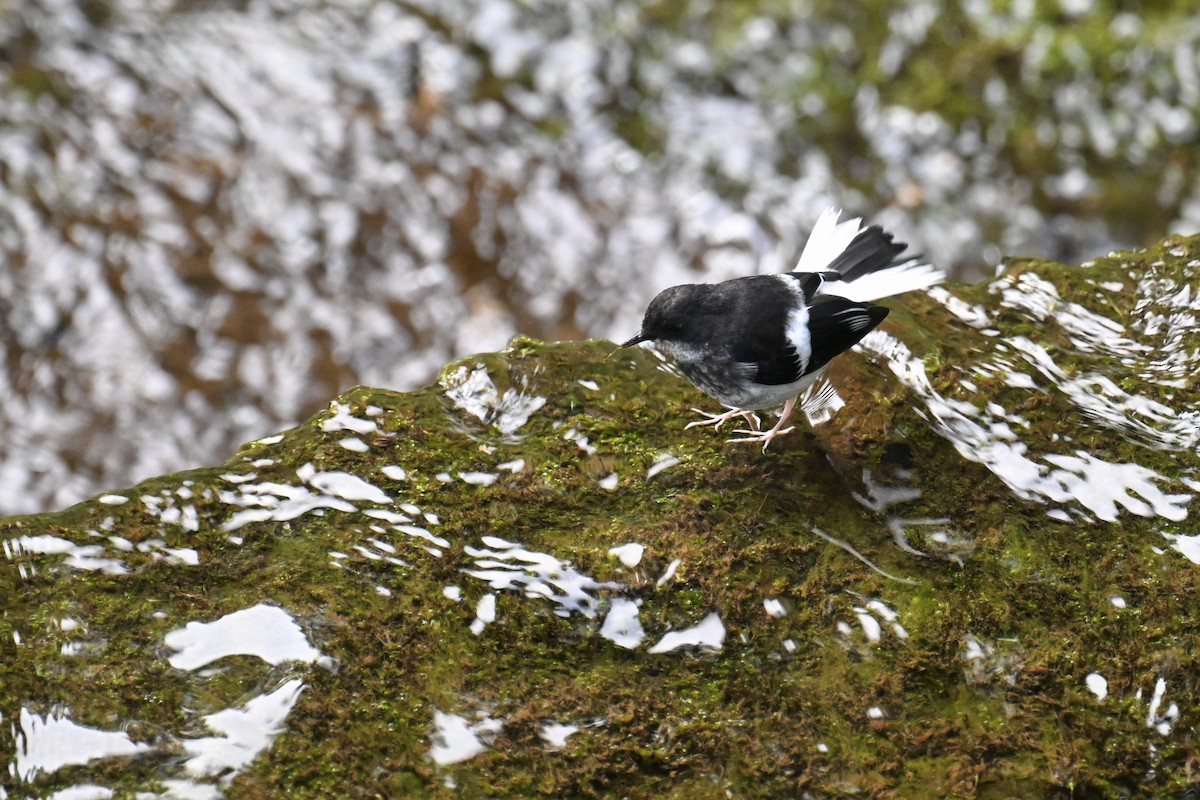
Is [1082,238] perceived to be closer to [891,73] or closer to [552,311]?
[891,73]

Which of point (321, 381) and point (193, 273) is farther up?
point (193, 273)

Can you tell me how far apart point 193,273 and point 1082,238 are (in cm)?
657

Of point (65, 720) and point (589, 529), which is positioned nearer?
point (65, 720)

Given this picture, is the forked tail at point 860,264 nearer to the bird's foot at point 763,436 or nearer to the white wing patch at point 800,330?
the white wing patch at point 800,330

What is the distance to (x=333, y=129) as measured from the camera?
764 centimetres

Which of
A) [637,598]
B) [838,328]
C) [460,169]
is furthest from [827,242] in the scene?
[460,169]

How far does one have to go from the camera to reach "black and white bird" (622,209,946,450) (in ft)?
11.4

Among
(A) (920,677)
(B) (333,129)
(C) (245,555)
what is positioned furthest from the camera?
(B) (333,129)

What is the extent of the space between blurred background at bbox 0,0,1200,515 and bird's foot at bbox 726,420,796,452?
131 inches

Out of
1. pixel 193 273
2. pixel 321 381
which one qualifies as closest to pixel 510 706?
pixel 321 381

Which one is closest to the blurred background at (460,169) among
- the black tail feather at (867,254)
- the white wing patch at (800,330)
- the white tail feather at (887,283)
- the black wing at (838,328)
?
the black tail feather at (867,254)

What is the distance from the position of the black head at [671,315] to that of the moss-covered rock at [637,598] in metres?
0.28

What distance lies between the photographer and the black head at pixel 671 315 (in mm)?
3643

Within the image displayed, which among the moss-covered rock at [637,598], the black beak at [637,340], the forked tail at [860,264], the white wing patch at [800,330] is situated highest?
the forked tail at [860,264]
